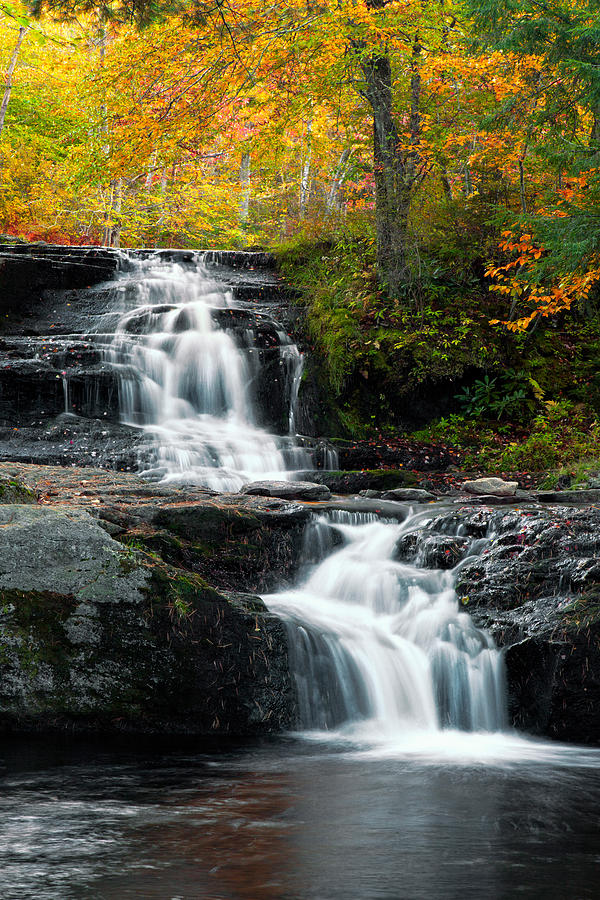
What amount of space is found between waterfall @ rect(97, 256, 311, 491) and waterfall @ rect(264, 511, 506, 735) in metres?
3.63

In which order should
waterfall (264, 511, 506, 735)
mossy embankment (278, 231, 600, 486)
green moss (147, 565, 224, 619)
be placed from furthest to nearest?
mossy embankment (278, 231, 600, 486) < waterfall (264, 511, 506, 735) < green moss (147, 565, 224, 619)

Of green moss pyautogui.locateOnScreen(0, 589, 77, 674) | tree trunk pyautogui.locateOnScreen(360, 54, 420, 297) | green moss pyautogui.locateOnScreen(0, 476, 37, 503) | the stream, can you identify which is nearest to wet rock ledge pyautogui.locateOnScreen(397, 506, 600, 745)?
the stream

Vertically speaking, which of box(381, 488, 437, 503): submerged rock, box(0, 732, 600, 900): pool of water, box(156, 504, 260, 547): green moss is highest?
box(381, 488, 437, 503): submerged rock

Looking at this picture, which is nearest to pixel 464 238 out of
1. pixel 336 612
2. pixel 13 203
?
pixel 336 612

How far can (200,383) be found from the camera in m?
11.8

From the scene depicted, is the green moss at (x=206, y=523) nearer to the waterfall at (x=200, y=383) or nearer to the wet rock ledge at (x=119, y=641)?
the wet rock ledge at (x=119, y=641)

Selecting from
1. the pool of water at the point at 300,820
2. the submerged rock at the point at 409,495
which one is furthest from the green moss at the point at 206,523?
the submerged rock at the point at 409,495

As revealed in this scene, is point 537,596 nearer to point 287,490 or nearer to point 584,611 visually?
point 584,611

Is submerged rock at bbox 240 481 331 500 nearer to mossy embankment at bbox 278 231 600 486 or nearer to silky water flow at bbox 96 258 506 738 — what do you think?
silky water flow at bbox 96 258 506 738

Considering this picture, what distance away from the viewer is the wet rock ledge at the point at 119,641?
13.6 feet

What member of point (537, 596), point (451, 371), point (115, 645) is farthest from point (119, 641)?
point (451, 371)

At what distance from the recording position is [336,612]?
217 inches

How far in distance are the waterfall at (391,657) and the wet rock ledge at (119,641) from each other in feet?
0.85

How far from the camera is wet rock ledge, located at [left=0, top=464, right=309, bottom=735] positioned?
163 inches
